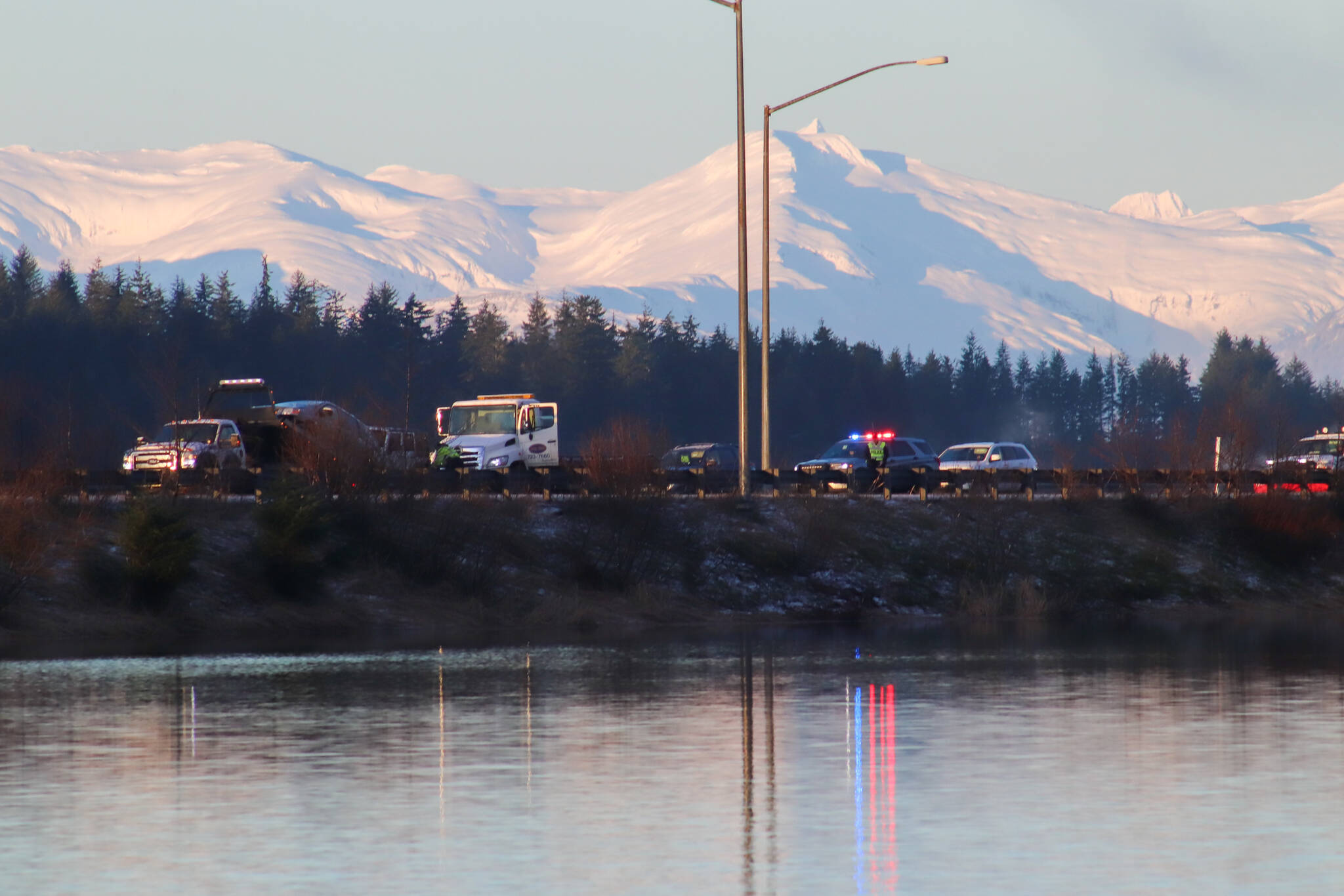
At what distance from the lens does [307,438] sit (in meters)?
37.9

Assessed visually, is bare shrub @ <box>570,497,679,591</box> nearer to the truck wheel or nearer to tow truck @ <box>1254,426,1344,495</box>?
the truck wheel

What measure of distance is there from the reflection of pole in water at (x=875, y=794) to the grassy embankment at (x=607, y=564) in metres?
13.6

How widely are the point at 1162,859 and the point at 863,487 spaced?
38699 millimetres

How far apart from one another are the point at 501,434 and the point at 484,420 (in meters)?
0.79

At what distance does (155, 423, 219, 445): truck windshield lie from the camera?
4525cm

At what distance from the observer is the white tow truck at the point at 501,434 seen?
46.3 meters

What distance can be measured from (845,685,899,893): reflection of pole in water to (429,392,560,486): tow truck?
27.8 m

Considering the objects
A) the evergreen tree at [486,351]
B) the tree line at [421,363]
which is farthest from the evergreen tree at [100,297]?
the evergreen tree at [486,351]

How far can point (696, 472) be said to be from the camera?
45406 mm

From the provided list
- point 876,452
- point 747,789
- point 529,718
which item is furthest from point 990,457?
point 747,789

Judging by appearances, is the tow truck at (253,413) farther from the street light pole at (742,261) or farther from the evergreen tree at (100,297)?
the evergreen tree at (100,297)

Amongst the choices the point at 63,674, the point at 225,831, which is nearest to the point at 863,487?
the point at 63,674

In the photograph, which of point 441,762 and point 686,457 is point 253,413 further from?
point 441,762

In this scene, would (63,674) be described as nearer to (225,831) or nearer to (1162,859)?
(225,831)
